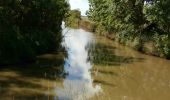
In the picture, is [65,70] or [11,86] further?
[65,70]

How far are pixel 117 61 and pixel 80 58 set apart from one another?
12.4 feet

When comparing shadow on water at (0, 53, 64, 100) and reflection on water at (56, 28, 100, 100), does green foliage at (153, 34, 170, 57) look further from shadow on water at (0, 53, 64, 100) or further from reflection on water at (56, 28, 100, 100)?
shadow on water at (0, 53, 64, 100)

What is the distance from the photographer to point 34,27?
36.2 m

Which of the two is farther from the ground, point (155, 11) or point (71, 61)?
point (155, 11)

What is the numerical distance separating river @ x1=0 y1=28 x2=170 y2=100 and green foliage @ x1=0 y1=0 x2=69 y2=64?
111 centimetres

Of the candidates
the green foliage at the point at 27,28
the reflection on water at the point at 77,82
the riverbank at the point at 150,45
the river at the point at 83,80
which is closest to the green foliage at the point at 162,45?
the riverbank at the point at 150,45

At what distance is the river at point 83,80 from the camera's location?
2112 centimetres

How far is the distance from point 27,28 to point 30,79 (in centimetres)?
1145

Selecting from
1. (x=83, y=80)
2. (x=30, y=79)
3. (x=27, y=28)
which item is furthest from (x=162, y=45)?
(x=30, y=79)

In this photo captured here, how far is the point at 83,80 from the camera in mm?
25656

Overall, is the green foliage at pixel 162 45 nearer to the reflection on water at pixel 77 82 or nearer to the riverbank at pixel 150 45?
the riverbank at pixel 150 45

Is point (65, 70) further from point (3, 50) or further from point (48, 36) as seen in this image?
point (48, 36)

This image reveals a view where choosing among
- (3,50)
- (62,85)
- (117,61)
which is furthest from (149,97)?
(117,61)

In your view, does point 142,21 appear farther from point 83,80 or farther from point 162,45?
point 83,80
